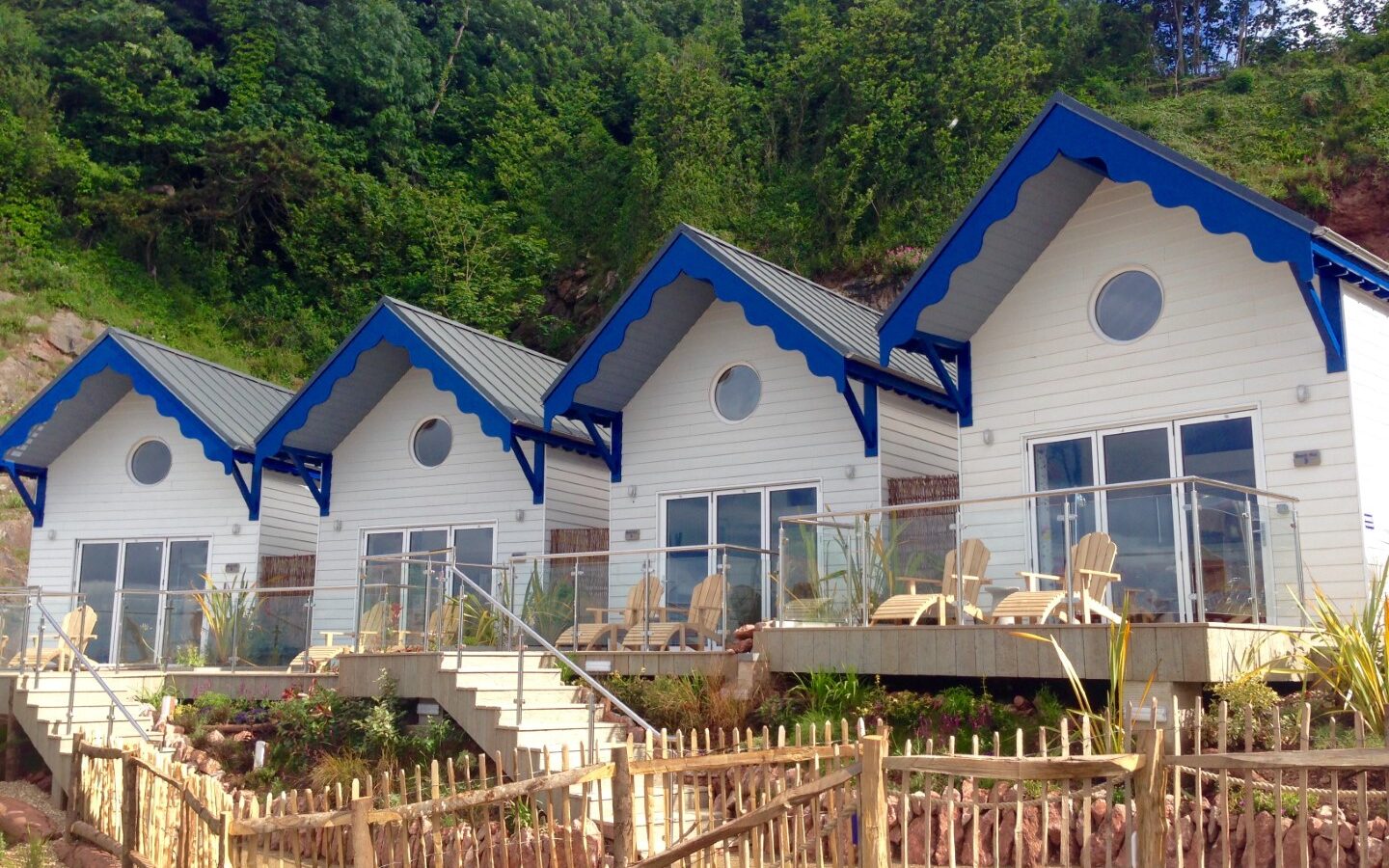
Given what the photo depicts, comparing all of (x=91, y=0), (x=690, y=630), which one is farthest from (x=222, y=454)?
(x=91, y=0)

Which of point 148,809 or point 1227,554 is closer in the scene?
point 148,809

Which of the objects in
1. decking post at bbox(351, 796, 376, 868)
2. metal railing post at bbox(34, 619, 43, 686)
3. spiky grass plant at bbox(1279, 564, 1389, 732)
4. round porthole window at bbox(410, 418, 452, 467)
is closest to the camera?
decking post at bbox(351, 796, 376, 868)

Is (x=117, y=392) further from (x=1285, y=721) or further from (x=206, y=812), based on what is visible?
(x=1285, y=721)

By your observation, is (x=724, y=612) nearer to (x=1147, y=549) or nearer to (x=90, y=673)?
(x=1147, y=549)

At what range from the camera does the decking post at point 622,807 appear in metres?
7.65

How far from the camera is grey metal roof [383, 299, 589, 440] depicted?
62.0ft

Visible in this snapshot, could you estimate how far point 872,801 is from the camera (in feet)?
20.5

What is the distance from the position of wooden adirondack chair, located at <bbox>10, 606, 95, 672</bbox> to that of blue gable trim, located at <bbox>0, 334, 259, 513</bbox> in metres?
2.96

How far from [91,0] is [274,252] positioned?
912cm

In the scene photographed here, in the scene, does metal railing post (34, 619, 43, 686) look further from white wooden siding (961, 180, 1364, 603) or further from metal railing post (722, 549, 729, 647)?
white wooden siding (961, 180, 1364, 603)

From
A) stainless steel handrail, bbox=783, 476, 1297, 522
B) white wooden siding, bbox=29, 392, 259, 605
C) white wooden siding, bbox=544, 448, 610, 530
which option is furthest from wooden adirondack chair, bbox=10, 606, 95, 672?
stainless steel handrail, bbox=783, 476, 1297, 522

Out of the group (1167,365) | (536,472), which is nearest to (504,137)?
→ (536,472)

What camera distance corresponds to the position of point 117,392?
22922 mm

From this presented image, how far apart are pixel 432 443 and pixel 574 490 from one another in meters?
2.27
